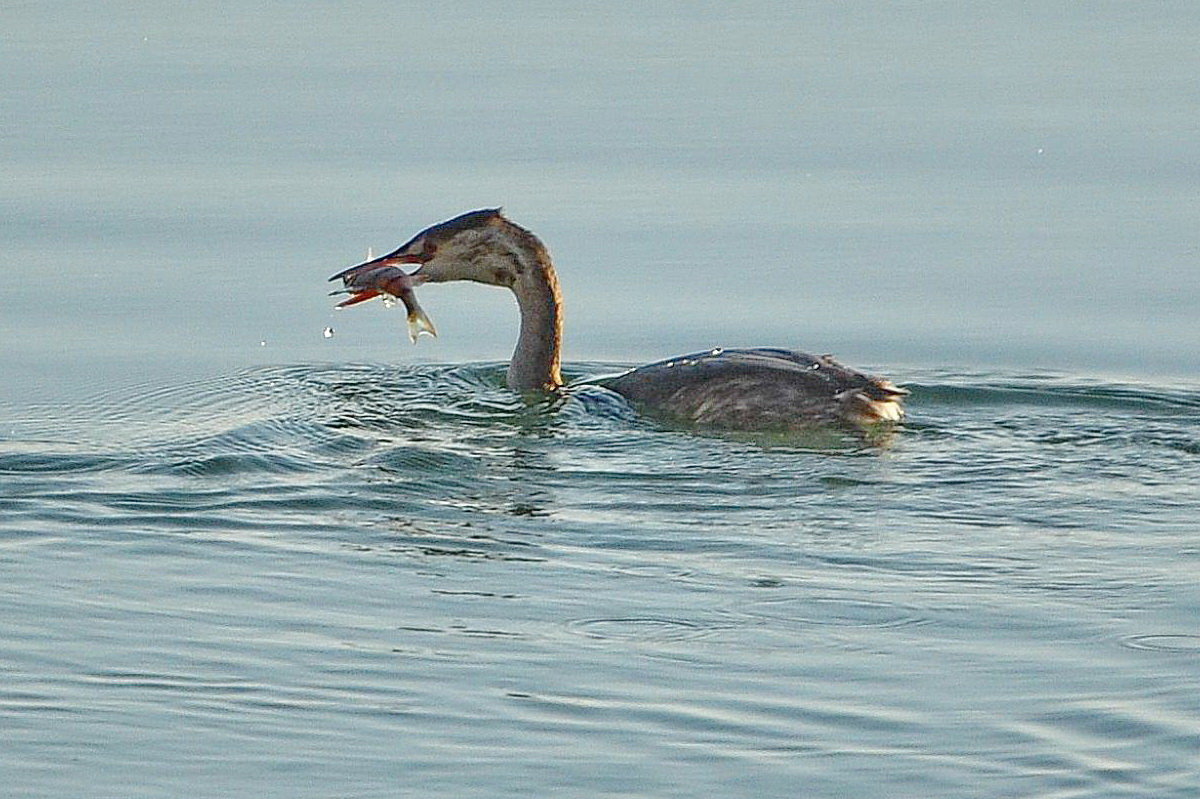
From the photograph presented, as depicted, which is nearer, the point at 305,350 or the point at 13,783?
the point at 13,783

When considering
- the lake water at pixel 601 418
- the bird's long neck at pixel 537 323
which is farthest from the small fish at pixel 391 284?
the bird's long neck at pixel 537 323

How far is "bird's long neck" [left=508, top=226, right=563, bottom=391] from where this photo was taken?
37.9 ft

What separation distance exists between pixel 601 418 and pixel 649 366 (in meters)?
0.36

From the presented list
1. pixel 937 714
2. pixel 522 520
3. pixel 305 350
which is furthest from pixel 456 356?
pixel 937 714

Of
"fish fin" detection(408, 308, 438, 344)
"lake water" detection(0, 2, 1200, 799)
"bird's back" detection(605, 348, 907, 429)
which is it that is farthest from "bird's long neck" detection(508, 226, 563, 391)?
"bird's back" detection(605, 348, 907, 429)

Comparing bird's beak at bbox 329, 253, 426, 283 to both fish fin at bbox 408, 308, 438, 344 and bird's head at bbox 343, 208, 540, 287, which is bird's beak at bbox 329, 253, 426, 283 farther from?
fish fin at bbox 408, 308, 438, 344

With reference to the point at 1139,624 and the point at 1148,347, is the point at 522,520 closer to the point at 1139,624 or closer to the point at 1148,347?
the point at 1139,624

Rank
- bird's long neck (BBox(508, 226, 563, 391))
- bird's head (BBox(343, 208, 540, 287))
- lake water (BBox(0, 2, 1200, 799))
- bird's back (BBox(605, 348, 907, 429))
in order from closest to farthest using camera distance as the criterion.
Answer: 1. lake water (BBox(0, 2, 1200, 799))
2. bird's back (BBox(605, 348, 907, 429))
3. bird's long neck (BBox(508, 226, 563, 391))
4. bird's head (BBox(343, 208, 540, 287))

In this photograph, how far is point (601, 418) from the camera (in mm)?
10758

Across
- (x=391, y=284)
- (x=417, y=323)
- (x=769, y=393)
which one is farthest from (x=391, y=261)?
(x=769, y=393)

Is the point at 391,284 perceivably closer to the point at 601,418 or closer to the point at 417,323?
the point at 417,323

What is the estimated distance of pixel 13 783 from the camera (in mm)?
6418

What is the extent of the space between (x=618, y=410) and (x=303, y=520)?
2203 mm

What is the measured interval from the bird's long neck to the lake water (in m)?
0.17
